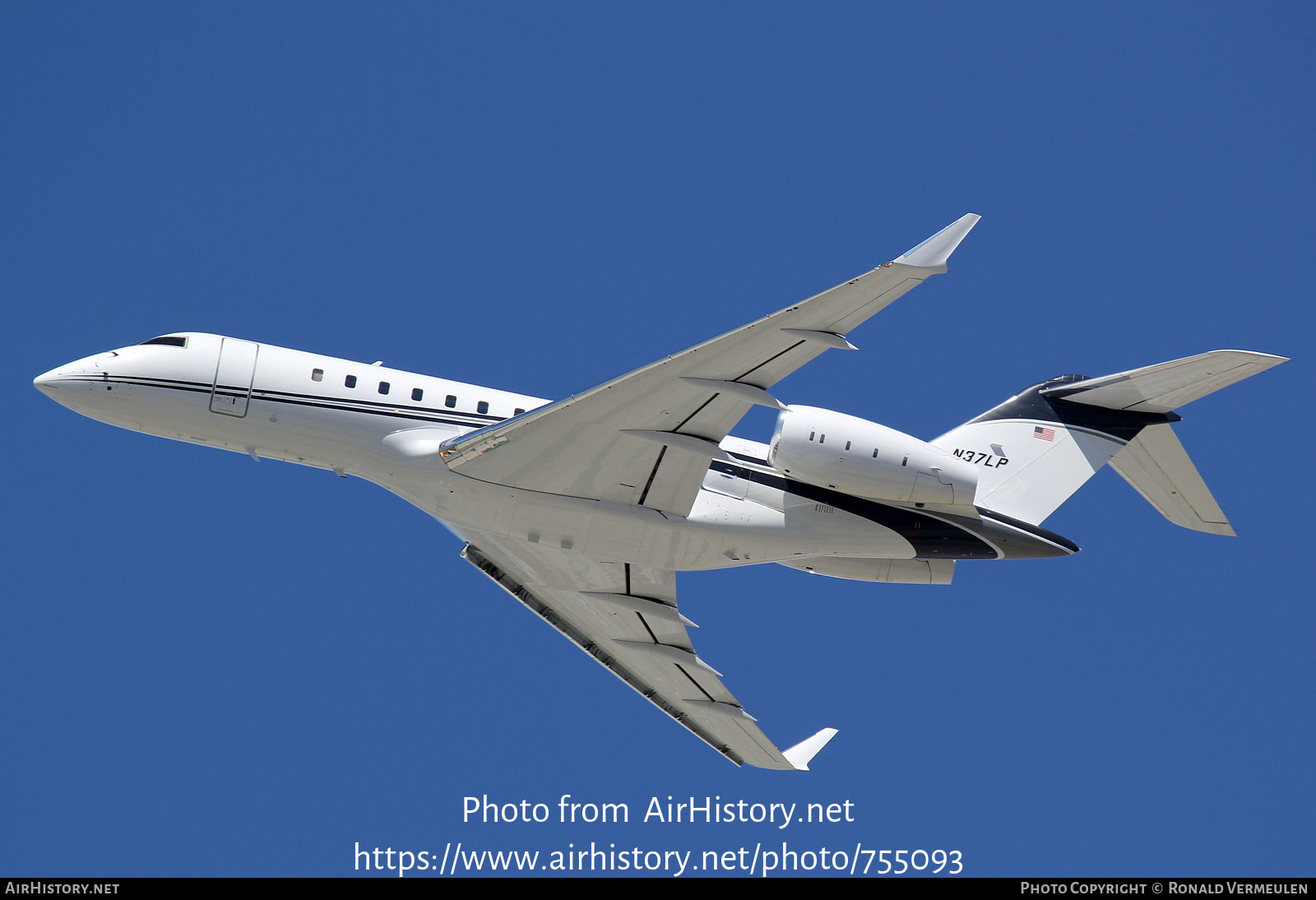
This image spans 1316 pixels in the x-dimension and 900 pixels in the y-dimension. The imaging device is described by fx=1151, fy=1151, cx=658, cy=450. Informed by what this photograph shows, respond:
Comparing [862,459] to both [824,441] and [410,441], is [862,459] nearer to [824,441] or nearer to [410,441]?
[824,441]

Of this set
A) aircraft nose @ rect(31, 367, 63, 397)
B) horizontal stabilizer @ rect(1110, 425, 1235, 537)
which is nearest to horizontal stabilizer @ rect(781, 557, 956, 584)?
horizontal stabilizer @ rect(1110, 425, 1235, 537)

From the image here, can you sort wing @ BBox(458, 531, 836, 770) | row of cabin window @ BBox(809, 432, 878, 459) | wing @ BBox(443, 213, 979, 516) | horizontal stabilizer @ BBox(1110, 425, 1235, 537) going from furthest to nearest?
wing @ BBox(458, 531, 836, 770) → horizontal stabilizer @ BBox(1110, 425, 1235, 537) → row of cabin window @ BBox(809, 432, 878, 459) → wing @ BBox(443, 213, 979, 516)

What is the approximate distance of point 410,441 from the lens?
16.6 m

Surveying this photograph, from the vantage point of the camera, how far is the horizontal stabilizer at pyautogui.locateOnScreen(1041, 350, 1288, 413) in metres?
16.1

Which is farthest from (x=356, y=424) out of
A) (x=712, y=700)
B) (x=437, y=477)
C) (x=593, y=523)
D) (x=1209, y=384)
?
(x=1209, y=384)

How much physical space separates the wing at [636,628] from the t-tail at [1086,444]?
570 centimetres

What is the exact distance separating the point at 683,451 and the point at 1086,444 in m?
7.18

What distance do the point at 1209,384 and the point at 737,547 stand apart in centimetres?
744

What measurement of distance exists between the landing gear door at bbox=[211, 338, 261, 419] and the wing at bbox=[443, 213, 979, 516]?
3.21m

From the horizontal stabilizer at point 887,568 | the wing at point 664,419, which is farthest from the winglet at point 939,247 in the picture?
the horizontal stabilizer at point 887,568

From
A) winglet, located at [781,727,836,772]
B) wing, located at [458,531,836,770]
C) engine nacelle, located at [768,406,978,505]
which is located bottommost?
winglet, located at [781,727,836,772]

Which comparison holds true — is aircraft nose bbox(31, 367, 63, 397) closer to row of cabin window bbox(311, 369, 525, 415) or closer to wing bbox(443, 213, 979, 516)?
row of cabin window bbox(311, 369, 525, 415)

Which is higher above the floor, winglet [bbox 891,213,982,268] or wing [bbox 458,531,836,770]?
winglet [bbox 891,213,982,268]

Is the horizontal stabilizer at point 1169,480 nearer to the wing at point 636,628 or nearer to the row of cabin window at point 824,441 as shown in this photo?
the row of cabin window at point 824,441
